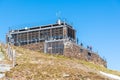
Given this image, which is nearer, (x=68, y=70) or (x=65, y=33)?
(x=68, y=70)

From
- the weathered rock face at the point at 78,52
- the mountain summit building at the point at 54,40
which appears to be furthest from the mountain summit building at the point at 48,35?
the weathered rock face at the point at 78,52

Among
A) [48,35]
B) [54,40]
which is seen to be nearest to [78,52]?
[54,40]

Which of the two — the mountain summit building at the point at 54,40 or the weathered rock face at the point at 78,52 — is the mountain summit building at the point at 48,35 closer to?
the mountain summit building at the point at 54,40

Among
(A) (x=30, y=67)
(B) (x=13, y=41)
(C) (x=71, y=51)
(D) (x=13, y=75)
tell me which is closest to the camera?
(D) (x=13, y=75)

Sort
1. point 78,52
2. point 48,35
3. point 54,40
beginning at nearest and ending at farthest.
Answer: point 78,52 → point 54,40 → point 48,35

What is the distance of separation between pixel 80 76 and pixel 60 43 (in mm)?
48155

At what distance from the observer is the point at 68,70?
181 ft

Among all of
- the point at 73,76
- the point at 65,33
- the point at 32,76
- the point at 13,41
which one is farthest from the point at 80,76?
the point at 13,41

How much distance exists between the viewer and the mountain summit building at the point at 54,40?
99500mm

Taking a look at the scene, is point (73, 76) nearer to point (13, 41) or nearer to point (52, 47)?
point (52, 47)

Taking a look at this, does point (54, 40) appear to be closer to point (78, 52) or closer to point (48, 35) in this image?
point (48, 35)

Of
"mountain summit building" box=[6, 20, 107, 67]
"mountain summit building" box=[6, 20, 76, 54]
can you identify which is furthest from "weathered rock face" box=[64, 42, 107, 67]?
"mountain summit building" box=[6, 20, 76, 54]

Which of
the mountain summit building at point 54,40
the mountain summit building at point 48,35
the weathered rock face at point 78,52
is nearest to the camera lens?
the weathered rock face at point 78,52

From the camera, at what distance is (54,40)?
103 metres
